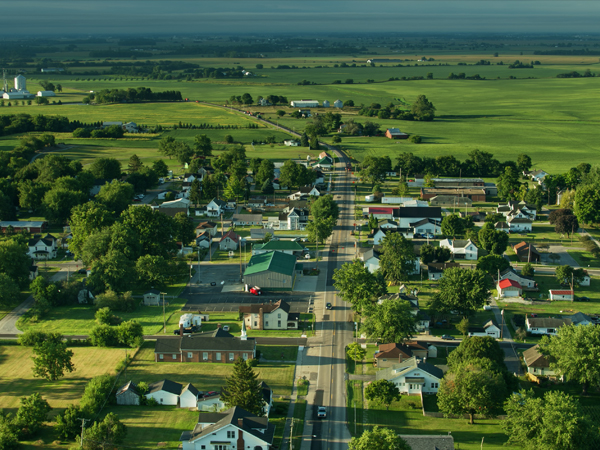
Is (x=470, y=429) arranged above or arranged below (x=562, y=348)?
below

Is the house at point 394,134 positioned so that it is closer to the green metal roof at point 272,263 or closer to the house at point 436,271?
the house at point 436,271

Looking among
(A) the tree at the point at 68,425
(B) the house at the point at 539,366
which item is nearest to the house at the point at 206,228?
(A) the tree at the point at 68,425

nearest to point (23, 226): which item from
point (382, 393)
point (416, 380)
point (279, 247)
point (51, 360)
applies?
point (279, 247)

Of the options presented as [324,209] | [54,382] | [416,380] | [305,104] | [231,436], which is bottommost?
[54,382]

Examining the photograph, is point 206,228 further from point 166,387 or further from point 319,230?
point 166,387

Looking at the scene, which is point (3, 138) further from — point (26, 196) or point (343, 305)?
point (343, 305)

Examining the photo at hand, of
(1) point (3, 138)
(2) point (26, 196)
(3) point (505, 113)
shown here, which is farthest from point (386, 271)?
(3) point (505, 113)
